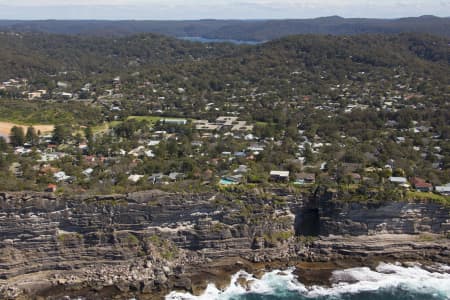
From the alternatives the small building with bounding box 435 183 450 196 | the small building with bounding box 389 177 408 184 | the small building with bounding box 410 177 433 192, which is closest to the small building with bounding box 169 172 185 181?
the small building with bounding box 389 177 408 184

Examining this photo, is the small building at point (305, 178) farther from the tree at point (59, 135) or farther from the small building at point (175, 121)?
the tree at point (59, 135)

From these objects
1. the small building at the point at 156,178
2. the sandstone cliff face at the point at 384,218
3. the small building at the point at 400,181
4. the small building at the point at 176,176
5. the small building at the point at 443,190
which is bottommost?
the sandstone cliff face at the point at 384,218

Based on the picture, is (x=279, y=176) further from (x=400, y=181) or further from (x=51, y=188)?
(x=51, y=188)

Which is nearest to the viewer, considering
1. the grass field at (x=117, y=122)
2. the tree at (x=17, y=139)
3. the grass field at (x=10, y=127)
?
the tree at (x=17, y=139)

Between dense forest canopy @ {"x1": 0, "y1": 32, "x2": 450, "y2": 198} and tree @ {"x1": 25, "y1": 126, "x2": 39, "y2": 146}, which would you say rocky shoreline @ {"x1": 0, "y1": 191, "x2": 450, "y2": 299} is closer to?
dense forest canopy @ {"x1": 0, "y1": 32, "x2": 450, "y2": 198}

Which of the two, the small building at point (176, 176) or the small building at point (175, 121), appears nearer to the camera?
the small building at point (176, 176)

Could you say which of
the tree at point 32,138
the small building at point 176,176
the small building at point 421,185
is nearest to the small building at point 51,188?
the small building at point 176,176

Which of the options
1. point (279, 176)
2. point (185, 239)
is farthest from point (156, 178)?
point (279, 176)
